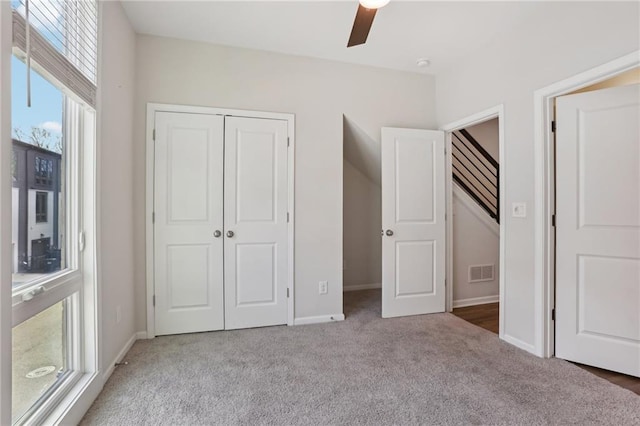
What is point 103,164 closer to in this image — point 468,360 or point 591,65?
point 468,360

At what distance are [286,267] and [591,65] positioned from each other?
2768mm

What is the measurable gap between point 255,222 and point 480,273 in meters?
2.70

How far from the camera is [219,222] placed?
2779 mm

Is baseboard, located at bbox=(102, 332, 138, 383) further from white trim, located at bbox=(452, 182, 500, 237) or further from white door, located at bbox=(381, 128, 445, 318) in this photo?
white trim, located at bbox=(452, 182, 500, 237)

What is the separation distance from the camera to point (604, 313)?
6.88 ft

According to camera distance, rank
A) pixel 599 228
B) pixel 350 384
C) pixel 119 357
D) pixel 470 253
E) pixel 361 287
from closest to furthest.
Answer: pixel 350 384 < pixel 599 228 < pixel 119 357 < pixel 470 253 < pixel 361 287

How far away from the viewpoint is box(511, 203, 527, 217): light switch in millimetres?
2451

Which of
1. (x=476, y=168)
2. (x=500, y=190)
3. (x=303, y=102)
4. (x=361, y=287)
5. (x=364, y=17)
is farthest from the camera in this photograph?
(x=476, y=168)

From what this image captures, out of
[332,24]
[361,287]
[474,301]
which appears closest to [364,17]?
[332,24]

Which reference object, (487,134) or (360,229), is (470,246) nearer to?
(360,229)

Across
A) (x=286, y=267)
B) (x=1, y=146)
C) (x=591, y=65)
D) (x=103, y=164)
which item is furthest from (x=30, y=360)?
(x=591, y=65)

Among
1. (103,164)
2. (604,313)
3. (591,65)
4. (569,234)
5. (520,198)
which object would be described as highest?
(591,65)

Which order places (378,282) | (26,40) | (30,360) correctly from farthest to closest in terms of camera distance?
(378,282), (30,360), (26,40)

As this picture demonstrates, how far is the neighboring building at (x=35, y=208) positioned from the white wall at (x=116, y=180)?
0.28 m
